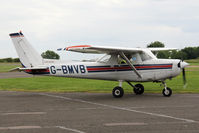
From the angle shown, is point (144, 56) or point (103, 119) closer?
point (103, 119)

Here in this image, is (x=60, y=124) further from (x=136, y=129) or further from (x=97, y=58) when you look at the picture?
(x=97, y=58)

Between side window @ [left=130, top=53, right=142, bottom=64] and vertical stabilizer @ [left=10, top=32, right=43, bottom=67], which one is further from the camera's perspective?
vertical stabilizer @ [left=10, top=32, right=43, bottom=67]

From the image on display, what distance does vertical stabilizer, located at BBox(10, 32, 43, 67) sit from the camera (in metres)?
15.3

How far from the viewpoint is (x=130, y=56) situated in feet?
46.1

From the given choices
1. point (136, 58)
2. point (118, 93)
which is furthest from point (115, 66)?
point (118, 93)

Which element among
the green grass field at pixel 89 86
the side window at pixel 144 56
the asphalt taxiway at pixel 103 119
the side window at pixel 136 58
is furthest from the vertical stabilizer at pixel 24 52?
the side window at pixel 144 56

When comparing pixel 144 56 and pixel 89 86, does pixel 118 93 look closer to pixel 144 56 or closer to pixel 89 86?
pixel 144 56

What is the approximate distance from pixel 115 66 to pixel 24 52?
5254mm

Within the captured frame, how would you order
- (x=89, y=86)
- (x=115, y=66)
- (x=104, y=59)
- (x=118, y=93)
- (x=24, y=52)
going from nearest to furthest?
(x=118, y=93)
(x=115, y=66)
(x=104, y=59)
(x=24, y=52)
(x=89, y=86)

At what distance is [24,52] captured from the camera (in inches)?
607

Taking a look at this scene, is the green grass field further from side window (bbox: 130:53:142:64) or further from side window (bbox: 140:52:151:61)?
side window (bbox: 130:53:142:64)

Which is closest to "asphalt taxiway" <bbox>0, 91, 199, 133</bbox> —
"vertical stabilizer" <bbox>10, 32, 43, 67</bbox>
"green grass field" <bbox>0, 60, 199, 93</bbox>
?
"vertical stabilizer" <bbox>10, 32, 43, 67</bbox>

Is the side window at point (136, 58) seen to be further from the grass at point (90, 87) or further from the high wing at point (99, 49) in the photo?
the grass at point (90, 87)

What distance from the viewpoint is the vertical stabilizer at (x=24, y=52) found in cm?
1527
